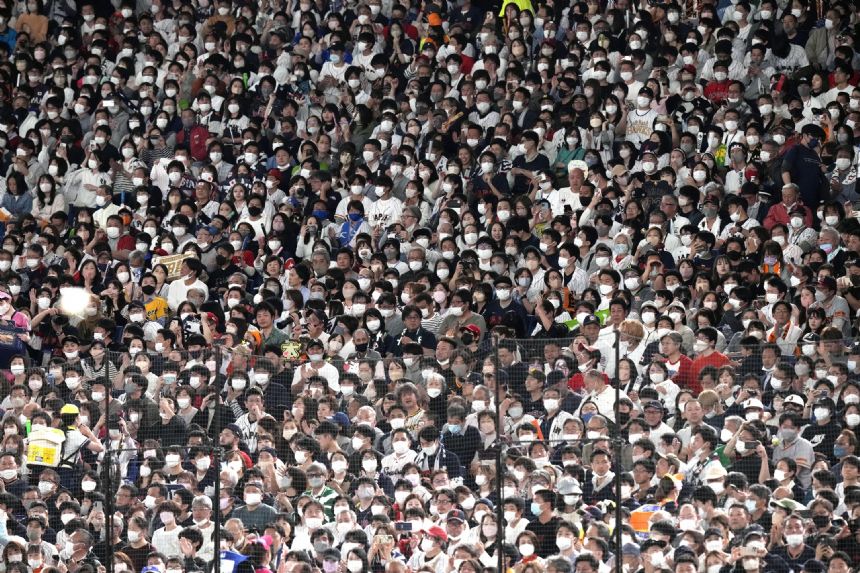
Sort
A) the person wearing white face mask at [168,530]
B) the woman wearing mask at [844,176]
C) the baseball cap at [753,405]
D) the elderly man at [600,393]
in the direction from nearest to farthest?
the elderly man at [600,393] < the baseball cap at [753,405] < the person wearing white face mask at [168,530] < the woman wearing mask at [844,176]

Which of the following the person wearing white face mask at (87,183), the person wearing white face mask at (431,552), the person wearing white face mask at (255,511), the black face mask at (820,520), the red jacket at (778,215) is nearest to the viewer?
the black face mask at (820,520)

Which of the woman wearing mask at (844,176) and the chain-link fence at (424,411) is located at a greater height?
the woman wearing mask at (844,176)

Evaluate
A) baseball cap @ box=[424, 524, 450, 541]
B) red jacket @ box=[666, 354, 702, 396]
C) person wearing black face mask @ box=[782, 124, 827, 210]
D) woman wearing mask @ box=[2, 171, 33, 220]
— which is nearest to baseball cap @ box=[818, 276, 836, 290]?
person wearing black face mask @ box=[782, 124, 827, 210]

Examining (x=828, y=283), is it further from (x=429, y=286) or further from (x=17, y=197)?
(x=17, y=197)

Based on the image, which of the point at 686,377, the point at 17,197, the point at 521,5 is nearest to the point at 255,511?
the point at 686,377

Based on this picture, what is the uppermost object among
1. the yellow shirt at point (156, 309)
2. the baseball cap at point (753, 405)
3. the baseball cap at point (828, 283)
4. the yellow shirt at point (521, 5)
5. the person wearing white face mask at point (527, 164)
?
the yellow shirt at point (521, 5)

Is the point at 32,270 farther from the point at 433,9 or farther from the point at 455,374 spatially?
the point at 455,374

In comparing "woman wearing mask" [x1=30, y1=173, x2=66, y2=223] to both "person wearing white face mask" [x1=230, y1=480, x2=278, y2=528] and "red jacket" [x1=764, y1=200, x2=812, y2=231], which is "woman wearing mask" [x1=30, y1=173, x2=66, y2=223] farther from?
"person wearing white face mask" [x1=230, y1=480, x2=278, y2=528]

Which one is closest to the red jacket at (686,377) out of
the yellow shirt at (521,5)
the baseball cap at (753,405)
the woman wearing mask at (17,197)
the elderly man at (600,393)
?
the baseball cap at (753,405)

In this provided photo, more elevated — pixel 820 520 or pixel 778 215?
pixel 778 215

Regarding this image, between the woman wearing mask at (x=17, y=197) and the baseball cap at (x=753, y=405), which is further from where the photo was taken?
the woman wearing mask at (x=17, y=197)

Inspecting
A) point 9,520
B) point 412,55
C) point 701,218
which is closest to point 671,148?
point 701,218

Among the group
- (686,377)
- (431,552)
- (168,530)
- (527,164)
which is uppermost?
(527,164)

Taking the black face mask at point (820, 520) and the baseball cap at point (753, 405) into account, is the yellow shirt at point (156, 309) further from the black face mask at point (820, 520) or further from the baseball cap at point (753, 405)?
the black face mask at point (820, 520)
